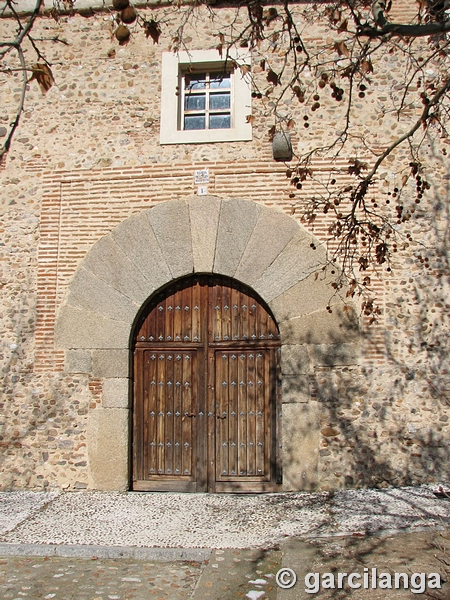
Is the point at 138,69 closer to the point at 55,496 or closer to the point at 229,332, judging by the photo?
the point at 229,332

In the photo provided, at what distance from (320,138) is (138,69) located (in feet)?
6.67

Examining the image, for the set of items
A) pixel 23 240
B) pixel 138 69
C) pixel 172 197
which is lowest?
pixel 23 240

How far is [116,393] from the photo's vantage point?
596cm

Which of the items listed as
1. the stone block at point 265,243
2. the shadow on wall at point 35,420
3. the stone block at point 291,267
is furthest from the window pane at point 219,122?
the shadow on wall at point 35,420

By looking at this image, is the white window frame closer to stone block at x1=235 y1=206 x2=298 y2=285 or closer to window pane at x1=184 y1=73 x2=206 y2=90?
window pane at x1=184 y1=73 x2=206 y2=90

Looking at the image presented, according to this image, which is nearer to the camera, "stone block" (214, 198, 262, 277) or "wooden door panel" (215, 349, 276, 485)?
"wooden door panel" (215, 349, 276, 485)

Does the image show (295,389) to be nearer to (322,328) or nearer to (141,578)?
(322,328)

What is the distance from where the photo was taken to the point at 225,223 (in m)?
6.07

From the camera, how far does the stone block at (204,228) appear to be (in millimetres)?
6051

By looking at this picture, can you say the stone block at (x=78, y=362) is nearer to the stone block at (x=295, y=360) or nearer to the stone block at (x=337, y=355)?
the stone block at (x=295, y=360)

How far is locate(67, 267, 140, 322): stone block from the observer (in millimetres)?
6078

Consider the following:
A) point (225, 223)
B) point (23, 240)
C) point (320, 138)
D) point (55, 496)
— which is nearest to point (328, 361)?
point (225, 223)

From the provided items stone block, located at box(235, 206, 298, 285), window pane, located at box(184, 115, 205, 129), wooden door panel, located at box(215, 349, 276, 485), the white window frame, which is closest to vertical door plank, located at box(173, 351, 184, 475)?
wooden door panel, located at box(215, 349, 276, 485)

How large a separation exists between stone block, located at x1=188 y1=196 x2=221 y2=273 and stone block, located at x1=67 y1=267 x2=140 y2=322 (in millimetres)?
776
